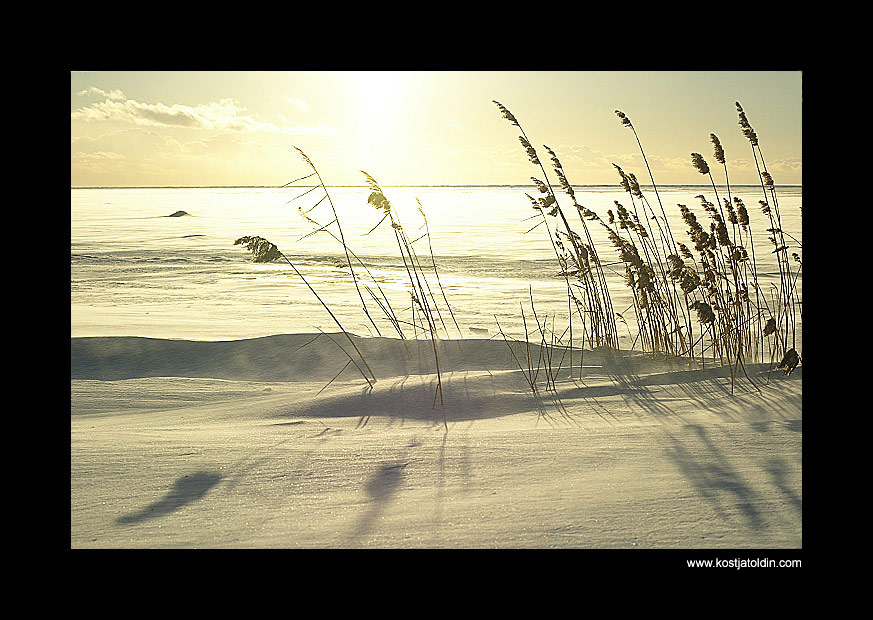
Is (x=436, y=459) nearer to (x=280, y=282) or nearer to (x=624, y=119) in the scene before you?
(x=624, y=119)

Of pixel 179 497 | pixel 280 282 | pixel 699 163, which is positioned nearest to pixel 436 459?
pixel 179 497

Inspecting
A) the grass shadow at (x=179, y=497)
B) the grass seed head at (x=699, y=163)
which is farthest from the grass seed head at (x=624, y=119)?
the grass shadow at (x=179, y=497)

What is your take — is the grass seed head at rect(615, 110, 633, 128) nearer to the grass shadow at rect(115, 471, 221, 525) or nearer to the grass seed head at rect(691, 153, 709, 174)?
the grass seed head at rect(691, 153, 709, 174)

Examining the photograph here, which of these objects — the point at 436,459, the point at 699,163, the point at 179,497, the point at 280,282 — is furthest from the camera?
the point at 280,282

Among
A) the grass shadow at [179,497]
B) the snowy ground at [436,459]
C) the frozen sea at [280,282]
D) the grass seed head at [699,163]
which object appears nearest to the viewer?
the snowy ground at [436,459]

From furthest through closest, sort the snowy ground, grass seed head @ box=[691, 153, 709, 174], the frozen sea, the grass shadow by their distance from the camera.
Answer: the frozen sea, grass seed head @ box=[691, 153, 709, 174], the grass shadow, the snowy ground

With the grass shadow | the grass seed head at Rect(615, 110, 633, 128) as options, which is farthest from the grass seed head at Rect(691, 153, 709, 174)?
the grass shadow

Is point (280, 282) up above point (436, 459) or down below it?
above

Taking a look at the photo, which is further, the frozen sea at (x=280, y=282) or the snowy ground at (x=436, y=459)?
the frozen sea at (x=280, y=282)

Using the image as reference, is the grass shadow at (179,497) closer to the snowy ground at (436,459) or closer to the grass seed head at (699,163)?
the snowy ground at (436,459)

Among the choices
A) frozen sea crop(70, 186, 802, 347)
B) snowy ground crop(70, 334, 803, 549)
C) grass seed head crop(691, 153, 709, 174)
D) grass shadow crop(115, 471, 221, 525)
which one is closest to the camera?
snowy ground crop(70, 334, 803, 549)

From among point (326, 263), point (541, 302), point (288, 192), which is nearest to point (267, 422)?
point (541, 302)
